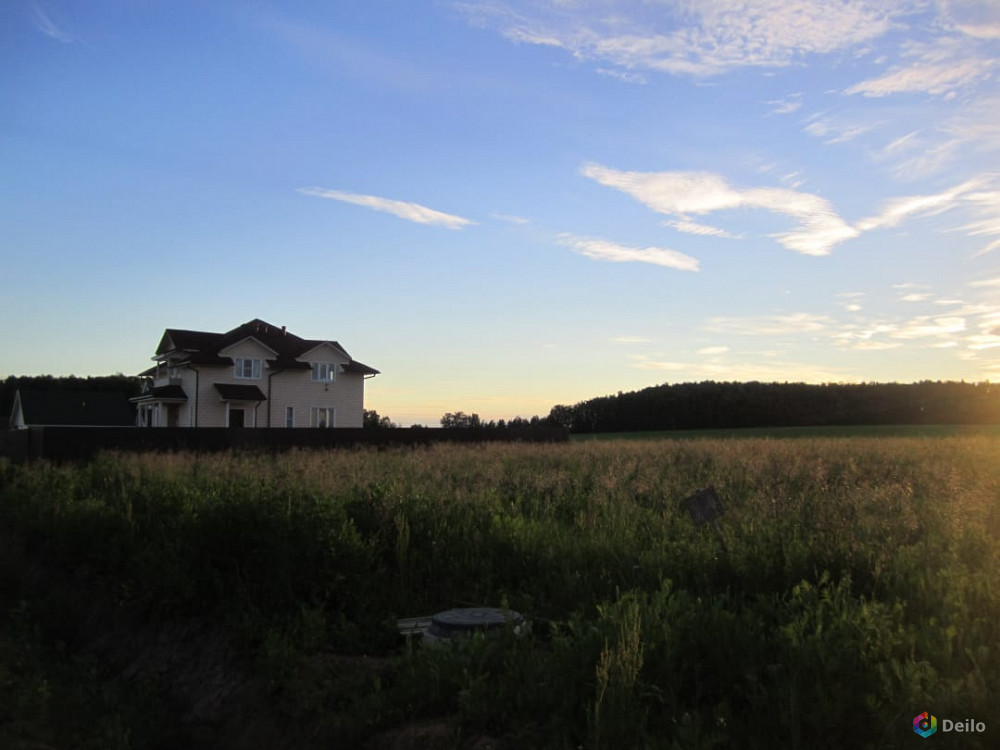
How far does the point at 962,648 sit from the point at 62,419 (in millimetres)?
56923

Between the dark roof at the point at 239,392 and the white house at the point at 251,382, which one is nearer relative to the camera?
the dark roof at the point at 239,392

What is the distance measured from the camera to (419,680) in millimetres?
4484

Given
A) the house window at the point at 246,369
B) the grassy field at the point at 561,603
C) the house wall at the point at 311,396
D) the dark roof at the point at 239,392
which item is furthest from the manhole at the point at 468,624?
the house wall at the point at 311,396

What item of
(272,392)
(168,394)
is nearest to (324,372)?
(272,392)

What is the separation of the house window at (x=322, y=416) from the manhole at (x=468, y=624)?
43.7 meters

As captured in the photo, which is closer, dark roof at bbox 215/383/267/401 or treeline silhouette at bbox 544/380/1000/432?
dark roof at bbox 215/383/267/401

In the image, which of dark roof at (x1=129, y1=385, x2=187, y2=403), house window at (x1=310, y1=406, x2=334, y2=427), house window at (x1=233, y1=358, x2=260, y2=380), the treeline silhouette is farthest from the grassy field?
the treeline silhouette

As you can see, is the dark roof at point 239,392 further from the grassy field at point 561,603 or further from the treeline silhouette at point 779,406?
the grassy field at point 561,603

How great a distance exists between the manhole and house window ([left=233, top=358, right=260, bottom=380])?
139 feet

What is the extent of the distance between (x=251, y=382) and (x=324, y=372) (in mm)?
4462

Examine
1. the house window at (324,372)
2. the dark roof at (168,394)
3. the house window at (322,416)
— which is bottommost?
the house window at (322,416)

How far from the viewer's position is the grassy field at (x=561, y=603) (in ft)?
11.9

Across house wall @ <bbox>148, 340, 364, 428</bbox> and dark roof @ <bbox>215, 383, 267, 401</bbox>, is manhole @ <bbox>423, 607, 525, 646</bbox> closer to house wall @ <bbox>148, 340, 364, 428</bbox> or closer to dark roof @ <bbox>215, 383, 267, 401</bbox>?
dark roof @ <bbox>215, 383, 267, 401</bbox>

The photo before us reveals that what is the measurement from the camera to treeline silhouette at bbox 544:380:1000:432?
4731 cm
